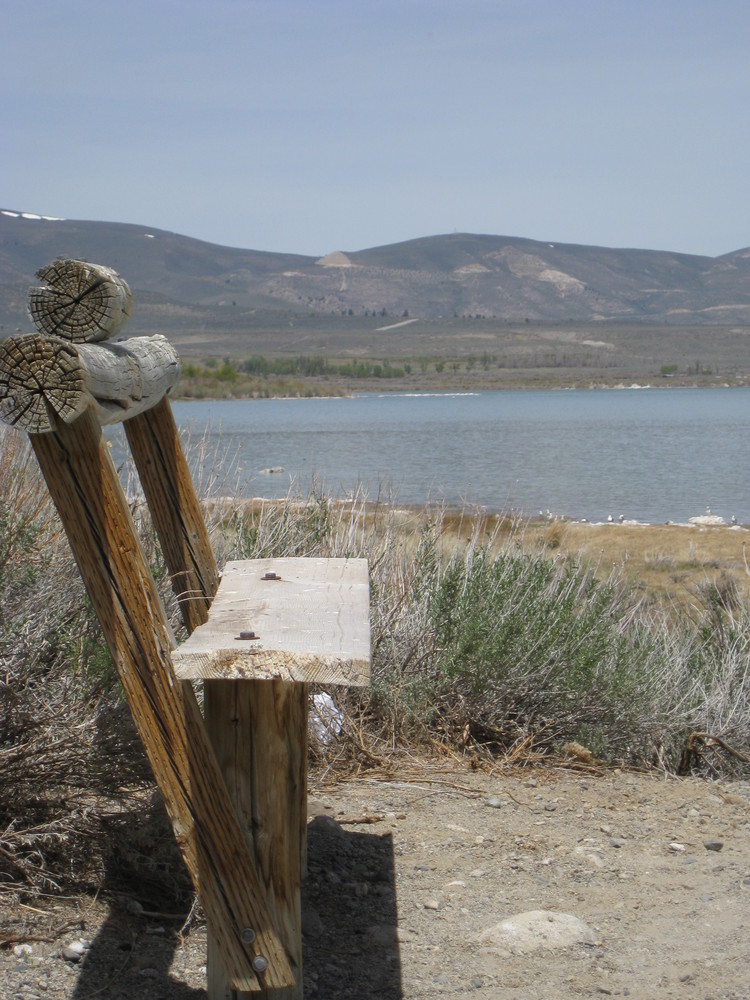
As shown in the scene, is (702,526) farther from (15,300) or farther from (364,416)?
(15,300)

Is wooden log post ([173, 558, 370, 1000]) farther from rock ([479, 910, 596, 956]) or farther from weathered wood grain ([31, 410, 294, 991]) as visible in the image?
rock ([479, 910, 596, 956])

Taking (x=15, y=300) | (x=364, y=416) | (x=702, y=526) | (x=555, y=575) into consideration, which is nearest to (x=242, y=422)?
(x=364, y=416)

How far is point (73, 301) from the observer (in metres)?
2.66

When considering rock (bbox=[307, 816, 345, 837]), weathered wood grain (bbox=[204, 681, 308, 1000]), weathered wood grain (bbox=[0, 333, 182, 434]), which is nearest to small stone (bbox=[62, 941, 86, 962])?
weathered wood grain (bbox=[204, 681, 308, 1000])

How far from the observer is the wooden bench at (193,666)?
8.03 ft

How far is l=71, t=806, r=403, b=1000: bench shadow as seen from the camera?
2.98 meters

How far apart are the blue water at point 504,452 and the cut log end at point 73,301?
3.71 m

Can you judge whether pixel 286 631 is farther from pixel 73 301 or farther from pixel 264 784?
pixel 73 301

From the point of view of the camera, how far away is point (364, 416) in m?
55.8

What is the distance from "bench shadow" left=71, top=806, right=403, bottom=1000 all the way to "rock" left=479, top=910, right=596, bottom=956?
1.00ft

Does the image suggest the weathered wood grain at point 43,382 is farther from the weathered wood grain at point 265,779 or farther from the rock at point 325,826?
the rock at point 325,826

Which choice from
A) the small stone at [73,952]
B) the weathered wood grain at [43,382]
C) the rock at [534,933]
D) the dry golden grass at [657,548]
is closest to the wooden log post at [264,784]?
the small stone at [73,952]

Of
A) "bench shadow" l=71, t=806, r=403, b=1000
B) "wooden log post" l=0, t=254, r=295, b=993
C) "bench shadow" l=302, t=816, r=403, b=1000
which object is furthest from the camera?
"bench shadow" l=302, t=816, r=403, b=1000

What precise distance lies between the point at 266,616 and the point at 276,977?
86 cm
